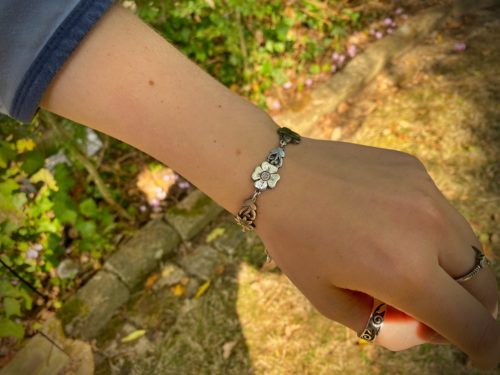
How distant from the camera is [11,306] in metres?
2.38

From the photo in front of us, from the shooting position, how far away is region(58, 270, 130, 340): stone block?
259cm

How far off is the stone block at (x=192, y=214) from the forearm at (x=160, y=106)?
69.4 inches

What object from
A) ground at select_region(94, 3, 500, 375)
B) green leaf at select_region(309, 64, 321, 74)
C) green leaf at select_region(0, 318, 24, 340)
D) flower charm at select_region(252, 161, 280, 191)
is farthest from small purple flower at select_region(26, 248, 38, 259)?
green leaf at select_region(309, 64, 321, 74)

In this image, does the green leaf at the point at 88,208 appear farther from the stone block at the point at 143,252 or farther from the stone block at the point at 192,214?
the stone block at the point at 192,214

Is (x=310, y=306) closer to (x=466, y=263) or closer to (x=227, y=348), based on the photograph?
(x=227, y=348)

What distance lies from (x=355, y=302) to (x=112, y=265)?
206cm

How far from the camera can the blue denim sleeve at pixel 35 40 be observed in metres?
0.92

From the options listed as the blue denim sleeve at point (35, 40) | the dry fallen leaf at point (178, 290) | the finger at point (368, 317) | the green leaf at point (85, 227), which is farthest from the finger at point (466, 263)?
the green leaf at point (85, 227)

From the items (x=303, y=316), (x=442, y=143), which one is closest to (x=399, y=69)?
(x=442, y=143)

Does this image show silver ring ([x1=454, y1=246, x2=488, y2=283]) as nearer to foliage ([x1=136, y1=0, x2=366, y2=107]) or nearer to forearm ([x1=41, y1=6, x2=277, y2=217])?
forearm ([x1=41, y1=6, x2=277, y2=217])

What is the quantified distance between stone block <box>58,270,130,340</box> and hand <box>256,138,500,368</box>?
185 cm

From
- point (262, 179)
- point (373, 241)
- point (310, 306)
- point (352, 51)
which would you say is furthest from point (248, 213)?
point (352, 51)

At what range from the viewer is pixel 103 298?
267 cm

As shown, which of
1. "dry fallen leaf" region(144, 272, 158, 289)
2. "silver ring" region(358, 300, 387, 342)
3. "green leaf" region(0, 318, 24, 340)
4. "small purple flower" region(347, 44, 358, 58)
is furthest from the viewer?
"small purple flower" region(347, 44, 358, 58)
